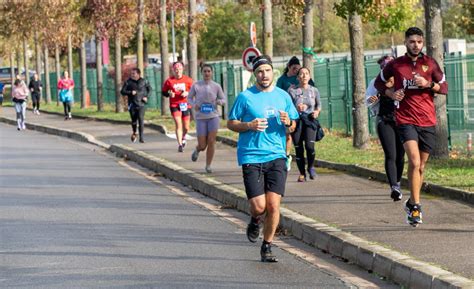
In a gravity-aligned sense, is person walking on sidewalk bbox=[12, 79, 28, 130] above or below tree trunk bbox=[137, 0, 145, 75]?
below

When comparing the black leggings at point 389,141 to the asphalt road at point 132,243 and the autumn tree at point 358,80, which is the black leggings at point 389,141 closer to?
the asphalt road at point 132,243

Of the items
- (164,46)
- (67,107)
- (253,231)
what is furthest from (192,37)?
(253,231)

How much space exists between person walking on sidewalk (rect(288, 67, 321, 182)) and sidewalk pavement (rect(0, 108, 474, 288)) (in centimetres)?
36

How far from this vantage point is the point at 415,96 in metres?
12.4

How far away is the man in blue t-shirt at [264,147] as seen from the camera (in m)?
10.8

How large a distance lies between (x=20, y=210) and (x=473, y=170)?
598cm

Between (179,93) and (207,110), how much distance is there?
178 inches

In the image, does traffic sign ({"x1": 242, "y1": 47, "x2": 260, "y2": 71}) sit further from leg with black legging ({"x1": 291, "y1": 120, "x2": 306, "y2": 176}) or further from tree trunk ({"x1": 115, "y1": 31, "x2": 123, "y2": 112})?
tree trunk ({"x1": 115, "y1": 31, "x2": 123, "y2": 112})

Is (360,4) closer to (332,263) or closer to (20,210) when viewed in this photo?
(20,210)

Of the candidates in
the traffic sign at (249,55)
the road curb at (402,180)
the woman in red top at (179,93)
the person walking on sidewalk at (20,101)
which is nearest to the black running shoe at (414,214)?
the road curb at (402,180)

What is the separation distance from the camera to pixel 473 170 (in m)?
16.9

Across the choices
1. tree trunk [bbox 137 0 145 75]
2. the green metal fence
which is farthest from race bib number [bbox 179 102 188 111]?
tree trunk [bbox 137 0 145 75]

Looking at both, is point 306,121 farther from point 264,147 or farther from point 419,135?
point 264,147

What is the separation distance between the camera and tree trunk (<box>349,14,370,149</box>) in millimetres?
22703
